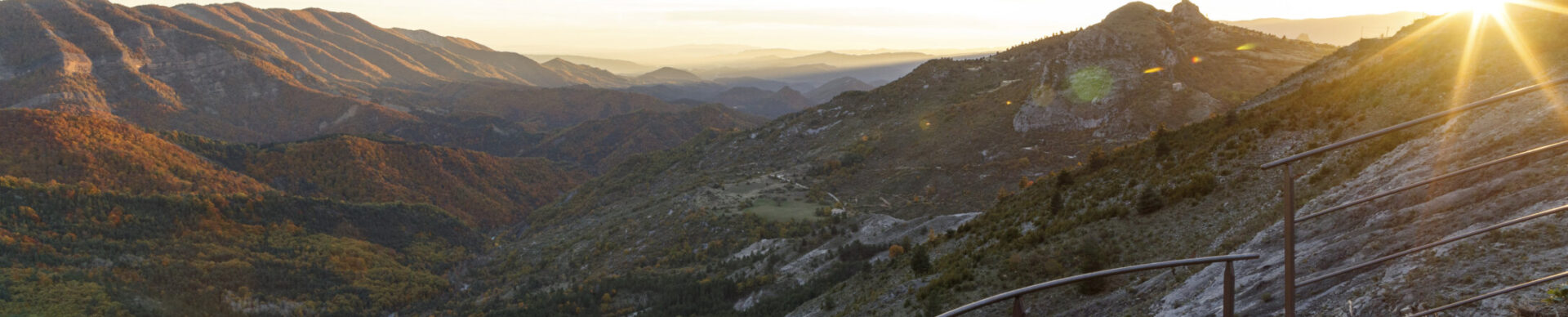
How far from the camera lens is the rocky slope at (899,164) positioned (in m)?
56.7

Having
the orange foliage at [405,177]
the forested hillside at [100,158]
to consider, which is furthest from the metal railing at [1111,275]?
the forested hillside at [100,158]

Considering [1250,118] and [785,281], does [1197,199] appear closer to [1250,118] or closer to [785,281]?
[1250,118]

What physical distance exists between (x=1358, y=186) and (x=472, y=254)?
108 meters

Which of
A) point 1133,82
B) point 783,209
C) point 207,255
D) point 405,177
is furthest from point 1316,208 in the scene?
point 405,177

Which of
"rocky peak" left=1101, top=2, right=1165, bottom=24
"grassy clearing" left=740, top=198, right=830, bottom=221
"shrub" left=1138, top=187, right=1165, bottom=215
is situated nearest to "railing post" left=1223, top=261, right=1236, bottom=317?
"shrub" left=1138, top=187, right=1165, bottom=215

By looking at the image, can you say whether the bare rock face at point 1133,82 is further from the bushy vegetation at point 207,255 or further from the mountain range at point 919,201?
the bushy vegetation at point 207,255

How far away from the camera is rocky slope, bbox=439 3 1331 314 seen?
56656 millimetres

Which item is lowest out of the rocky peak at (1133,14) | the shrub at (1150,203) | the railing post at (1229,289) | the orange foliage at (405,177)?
the orange foliage at (405,177)

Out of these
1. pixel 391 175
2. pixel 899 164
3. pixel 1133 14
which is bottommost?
pixel 391 175

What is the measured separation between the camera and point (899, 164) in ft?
242

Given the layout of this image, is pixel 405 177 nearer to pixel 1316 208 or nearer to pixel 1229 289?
pixel 1316 208

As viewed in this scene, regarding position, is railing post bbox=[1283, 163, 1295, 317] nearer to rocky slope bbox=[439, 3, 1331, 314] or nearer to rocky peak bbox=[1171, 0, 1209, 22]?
rocky slope bbox=[439, 3, 1331, 314]

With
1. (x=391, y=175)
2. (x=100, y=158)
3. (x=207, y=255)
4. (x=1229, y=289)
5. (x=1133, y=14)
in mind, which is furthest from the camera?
(x=391, y=175)

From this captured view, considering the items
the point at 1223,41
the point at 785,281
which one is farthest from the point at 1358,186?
the point at 1223,41
